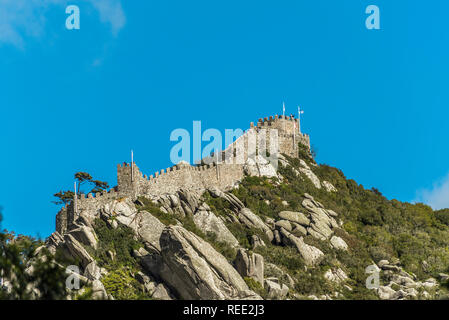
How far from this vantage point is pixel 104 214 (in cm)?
4900

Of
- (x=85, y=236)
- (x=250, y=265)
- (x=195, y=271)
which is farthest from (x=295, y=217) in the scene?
(x=85, y=236)

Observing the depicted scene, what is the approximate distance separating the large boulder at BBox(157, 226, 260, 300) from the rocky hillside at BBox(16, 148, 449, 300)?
0.07 meters

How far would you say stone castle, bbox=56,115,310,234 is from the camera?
50938 millimetres

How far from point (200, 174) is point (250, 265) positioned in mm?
16189

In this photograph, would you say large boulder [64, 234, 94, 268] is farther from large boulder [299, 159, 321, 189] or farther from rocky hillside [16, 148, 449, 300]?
large boulder [299, 159, 321, 189]

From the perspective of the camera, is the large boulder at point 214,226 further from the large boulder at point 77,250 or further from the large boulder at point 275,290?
the large boulder at point 77,250

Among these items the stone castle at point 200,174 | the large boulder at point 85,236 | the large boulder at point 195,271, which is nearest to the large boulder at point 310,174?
the stone castle at point 200,174

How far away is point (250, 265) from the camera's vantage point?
45.4 m

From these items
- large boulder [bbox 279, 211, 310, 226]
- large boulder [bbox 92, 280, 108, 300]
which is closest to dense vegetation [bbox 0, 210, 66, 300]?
large boulder [bbox 92, 280, 108, 300]

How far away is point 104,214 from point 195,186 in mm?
11600

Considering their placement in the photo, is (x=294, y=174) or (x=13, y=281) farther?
(x=294, y=174)

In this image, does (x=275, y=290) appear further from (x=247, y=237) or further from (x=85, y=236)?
(x=85, y=236)
